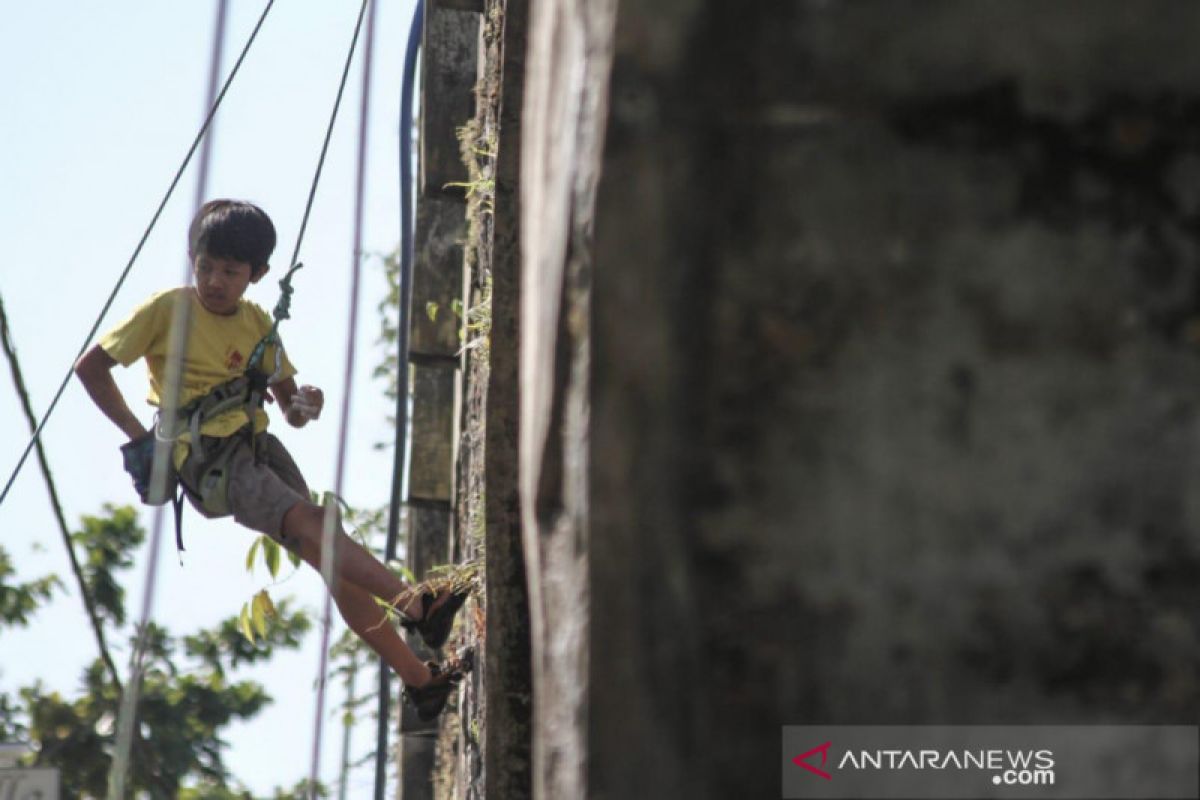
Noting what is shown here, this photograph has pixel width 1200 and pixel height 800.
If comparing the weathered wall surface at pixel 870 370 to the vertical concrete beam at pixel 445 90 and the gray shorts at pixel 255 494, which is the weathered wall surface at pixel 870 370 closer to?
the gray shorts at pixel 255 494

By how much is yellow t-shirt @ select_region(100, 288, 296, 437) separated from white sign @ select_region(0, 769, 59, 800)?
1011mm

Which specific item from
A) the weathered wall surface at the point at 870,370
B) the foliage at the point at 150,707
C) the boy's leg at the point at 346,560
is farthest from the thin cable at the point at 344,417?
the foliage at the point at 150,707

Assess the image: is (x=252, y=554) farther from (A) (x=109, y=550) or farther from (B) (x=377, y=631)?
(A) (x=109, y=550)

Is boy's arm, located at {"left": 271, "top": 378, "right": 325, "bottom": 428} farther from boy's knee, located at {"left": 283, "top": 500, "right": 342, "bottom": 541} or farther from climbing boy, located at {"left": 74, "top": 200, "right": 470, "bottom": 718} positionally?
boy's knee, located at {"left": 283, "top": 500, "right": 342, "bottom": 541}

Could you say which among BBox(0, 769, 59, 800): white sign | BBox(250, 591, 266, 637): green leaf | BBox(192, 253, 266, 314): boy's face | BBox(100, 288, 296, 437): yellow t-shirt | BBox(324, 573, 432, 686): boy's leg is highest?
BBox(192, 253, 266, 314): boy's face

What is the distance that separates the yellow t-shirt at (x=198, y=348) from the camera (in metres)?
5.55

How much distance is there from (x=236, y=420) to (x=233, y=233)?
20.2 inches

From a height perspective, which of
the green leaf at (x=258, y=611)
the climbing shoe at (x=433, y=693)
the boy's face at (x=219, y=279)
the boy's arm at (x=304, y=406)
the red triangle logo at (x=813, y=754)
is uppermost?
the boy's face at (x=219, y=279)

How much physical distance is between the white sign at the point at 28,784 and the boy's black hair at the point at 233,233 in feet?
4.79

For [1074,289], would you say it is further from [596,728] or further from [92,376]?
[92,376]

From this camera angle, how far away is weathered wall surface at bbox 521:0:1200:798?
9.57 ft

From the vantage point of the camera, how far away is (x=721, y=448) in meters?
2.96

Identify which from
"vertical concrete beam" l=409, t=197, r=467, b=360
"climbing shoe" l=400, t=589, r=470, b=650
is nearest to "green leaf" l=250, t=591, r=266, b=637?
"climbing shoe" l=400, t=589, r=470, b=650

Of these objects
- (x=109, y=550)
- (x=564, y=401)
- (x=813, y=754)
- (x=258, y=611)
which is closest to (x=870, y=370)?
(x=564, y=401)
